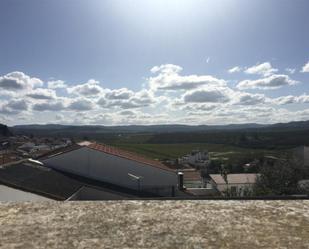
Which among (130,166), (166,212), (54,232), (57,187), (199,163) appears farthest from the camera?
(199,163)

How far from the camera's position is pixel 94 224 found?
88.1 inches

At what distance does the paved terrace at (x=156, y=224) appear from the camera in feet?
6.66

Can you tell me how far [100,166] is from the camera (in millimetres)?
26359

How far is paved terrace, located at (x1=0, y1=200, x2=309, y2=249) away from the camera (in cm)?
203

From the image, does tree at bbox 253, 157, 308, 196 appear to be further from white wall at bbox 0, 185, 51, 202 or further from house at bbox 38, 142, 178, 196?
white wall at bbox 0, 185, 51, 202

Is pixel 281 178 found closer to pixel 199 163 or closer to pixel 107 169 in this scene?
pixel 107 169

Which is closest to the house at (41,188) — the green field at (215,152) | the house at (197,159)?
the green field at (215,152)

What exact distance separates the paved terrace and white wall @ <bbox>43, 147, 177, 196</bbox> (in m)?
23.8

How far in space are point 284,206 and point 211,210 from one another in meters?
0.42

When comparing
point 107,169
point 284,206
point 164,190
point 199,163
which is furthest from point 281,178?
point 199,163

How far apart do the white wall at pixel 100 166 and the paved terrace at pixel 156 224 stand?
23.8m

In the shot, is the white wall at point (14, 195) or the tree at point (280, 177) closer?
the white wall at point (14, 195)

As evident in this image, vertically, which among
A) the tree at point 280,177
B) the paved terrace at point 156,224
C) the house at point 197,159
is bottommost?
the house at point 197,159

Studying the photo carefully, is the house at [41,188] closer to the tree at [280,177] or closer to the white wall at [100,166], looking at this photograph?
the white wall at [100,166]
